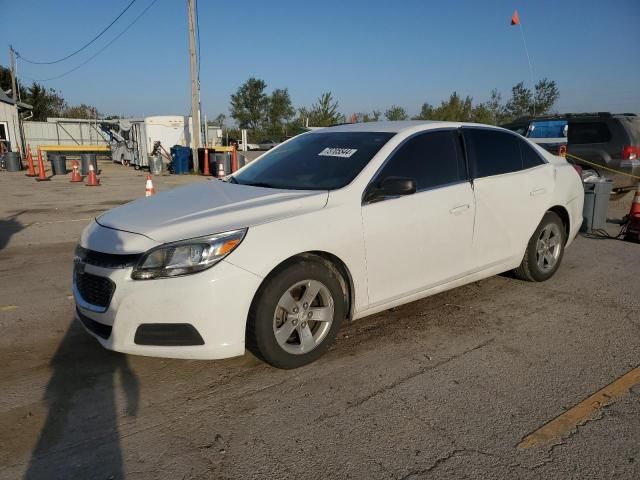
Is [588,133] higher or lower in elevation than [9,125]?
lower

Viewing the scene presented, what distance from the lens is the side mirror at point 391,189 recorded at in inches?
135

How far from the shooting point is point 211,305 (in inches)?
112

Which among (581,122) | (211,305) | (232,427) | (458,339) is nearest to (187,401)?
(232,427)

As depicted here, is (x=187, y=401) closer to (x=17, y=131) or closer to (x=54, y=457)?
(x=54, y=457)

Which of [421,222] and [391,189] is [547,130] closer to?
[421,222]

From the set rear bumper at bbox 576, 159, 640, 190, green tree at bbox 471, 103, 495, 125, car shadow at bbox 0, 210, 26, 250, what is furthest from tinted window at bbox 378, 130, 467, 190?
green tree at bbox 471, 103, 495, 125

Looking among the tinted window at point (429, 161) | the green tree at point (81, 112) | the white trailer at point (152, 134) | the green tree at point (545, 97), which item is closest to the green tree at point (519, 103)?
the green tree at point (545, 97)

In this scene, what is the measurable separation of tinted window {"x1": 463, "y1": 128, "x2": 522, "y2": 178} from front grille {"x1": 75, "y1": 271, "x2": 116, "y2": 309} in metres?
3.07

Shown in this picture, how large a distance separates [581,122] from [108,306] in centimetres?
1085

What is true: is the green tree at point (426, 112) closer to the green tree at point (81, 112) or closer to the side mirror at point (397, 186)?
the side mirror at point (397, 186)

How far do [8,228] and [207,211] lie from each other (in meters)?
7.10

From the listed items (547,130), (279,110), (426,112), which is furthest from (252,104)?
(547,130)

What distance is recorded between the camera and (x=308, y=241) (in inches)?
124

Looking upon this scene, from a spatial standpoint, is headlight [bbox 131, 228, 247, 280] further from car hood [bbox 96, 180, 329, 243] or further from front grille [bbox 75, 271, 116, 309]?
front grille [bbox 75, 271, 116, 309]
